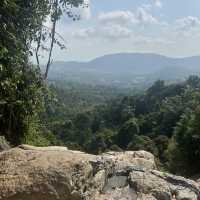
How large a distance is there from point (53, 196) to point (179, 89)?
373 feet

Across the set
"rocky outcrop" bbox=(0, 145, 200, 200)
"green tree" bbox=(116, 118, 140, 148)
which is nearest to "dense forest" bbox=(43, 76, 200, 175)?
"green tree" bbox=(116, 118, 140, 148)

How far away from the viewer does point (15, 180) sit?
7688 millimetres

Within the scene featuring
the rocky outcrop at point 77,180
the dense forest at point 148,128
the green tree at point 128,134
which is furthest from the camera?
the green tree at point 128,134

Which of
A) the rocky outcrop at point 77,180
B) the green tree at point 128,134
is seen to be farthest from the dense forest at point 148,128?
the rocky outcrop at point 77,180

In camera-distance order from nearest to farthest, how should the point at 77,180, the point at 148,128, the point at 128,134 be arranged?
1. the point at 77,180
2. the point at 128,134
3. the point at 148,128

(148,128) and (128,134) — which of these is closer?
(128,134)

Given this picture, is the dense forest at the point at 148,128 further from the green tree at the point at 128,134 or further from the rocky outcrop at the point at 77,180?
the rocky outcrop at the point at 77,180

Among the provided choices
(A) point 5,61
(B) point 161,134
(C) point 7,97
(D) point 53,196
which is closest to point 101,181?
(D) point 53,196

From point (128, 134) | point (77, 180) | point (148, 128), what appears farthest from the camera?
point (148, 128)

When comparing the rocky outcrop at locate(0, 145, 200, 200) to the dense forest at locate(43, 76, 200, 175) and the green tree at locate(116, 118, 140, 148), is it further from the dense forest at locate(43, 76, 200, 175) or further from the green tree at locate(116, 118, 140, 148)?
the green tree at locate(116, 118, 140, 148)

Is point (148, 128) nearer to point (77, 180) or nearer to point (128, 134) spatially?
point (128, 134)

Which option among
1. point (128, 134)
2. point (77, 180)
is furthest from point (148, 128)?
point (77, 180)

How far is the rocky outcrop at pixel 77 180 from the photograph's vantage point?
7578mm

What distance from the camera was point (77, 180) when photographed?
7.84 metres
